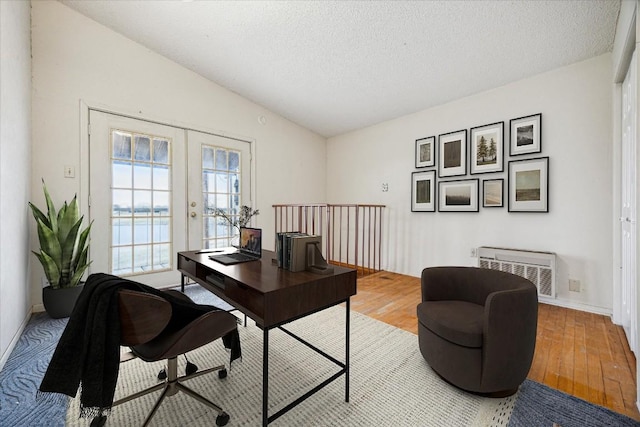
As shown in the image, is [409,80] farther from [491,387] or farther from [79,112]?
[79,112]

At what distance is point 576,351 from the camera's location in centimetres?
205

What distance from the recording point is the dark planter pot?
8.30 feet

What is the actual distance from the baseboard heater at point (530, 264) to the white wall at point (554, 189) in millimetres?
137

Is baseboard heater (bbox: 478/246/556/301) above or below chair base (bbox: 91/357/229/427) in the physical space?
above

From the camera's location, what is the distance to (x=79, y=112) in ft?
9.59

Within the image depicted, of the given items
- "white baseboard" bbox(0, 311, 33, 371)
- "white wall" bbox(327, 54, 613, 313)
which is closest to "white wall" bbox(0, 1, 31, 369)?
"white baseboard" bbox(0, 311, 33, 371)

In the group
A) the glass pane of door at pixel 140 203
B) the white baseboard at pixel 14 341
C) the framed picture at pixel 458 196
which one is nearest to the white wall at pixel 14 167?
the white baseboard at pixel 14 341

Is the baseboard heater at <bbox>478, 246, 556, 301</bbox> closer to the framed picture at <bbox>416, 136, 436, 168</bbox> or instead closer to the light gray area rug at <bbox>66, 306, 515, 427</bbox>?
the framed picture at <bbox>416, 136, 436, 168</bbox>

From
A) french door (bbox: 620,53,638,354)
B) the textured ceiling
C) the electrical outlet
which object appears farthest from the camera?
the electrical outlet

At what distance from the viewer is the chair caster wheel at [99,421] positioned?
4.39ft

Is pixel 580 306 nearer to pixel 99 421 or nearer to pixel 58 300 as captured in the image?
pixel 99 421

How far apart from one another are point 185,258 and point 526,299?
2340 millimetres

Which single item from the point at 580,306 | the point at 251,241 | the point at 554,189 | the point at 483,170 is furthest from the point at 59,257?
the point at 580,306

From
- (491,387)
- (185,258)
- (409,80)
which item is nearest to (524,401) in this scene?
(491,387)
